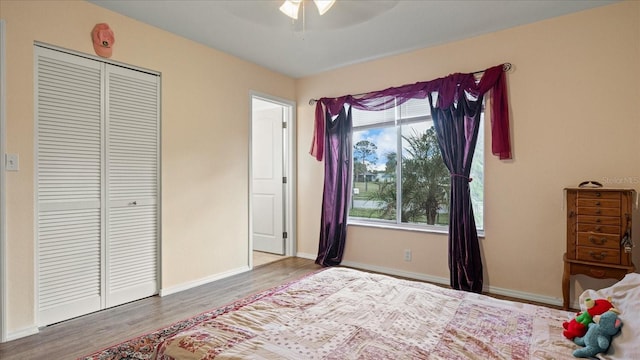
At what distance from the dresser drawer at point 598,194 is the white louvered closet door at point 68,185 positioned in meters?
3.87

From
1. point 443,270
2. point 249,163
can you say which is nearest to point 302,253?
point 249,163

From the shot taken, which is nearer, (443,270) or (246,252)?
(443,270)

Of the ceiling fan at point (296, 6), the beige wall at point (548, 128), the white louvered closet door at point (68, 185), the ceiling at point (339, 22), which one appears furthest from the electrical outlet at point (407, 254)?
the white louvered closet door at point (68, 185)

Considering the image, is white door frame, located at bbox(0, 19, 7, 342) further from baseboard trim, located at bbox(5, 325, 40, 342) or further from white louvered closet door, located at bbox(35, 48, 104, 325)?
white louvered closet door, located at bbox(35, 48, 104, 325)

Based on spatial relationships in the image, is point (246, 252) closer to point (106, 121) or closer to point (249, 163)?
point (249, 163)

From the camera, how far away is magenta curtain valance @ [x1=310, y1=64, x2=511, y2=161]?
3162 millimetres

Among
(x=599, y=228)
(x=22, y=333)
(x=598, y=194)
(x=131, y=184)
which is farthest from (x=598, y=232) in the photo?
(x=22, y=333)

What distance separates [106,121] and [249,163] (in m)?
1.59

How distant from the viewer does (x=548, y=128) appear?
9.87ft

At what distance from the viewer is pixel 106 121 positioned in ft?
9.36

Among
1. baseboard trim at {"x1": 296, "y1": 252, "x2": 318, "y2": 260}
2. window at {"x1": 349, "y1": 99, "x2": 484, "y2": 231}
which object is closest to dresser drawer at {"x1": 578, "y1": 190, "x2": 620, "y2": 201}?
window at {"x1": 349, "y1": 99, "x2": 484, "y2": 231}

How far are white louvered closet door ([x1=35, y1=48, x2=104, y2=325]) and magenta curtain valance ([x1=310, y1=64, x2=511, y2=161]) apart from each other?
8.93 ft

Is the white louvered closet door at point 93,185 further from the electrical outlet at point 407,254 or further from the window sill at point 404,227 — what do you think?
the electrical outlet at point 407,254

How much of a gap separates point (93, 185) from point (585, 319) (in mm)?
3317
